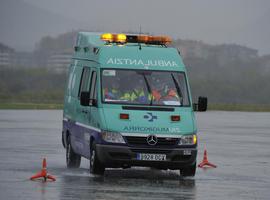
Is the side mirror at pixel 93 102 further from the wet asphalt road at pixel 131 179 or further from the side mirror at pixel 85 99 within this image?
the wet asphalt road at pixel 131 179

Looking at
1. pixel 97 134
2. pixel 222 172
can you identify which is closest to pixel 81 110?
pixel 97 134

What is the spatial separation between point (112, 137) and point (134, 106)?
0.79m

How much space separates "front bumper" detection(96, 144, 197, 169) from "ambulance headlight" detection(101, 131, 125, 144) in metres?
0.10

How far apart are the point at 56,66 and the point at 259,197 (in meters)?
78.6

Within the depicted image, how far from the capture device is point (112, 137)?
1588 centimetres

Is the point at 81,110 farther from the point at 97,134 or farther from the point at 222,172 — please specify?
the point at 222,172

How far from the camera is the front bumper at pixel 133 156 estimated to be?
15828mm

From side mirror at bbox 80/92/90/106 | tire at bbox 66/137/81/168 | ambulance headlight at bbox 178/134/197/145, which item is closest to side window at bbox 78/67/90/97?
side mirror at bbox 80/92/90/106

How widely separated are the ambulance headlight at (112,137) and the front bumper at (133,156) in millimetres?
102

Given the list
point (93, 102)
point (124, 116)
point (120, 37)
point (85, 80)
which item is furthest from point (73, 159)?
point (124, 116)

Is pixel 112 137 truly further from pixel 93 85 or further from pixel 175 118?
pixel 93 85

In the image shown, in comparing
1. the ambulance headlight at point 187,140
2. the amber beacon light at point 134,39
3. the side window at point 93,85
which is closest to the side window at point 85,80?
the side window at point 93,85

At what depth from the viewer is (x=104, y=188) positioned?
14203 mm

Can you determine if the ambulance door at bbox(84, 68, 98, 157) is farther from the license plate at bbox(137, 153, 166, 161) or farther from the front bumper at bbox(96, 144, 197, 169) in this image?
the license plate at bbox(137, 153, 166, 161)
